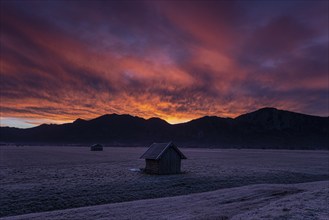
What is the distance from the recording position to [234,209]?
50.9 ft

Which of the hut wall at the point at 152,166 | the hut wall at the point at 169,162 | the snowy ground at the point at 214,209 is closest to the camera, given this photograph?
the snowy ground at the point at 214,209

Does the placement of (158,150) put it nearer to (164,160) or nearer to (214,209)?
(164,160)

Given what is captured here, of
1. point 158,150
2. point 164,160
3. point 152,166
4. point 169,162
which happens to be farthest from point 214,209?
point 158,150

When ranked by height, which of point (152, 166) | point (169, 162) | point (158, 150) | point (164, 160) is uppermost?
point (158, 150)

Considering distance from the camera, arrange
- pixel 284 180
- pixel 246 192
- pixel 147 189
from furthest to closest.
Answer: pixel 284 180 → pixel 147 189 → pixel 246 192

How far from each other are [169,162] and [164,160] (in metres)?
0.83

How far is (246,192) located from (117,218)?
11208 mm

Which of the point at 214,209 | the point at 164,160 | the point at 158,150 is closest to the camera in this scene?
the point at 214,209

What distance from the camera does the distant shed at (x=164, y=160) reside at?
108 feet

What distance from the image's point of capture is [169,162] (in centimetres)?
3375

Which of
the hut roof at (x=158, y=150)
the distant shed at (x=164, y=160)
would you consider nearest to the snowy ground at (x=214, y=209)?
the distant shed at (x=164, y=160)

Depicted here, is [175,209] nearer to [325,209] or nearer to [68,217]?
[68,217]

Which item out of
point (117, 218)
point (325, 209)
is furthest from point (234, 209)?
point (117, 218)

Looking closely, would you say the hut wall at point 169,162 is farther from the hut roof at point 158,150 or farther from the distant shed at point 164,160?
the hut roof at point 158,150
